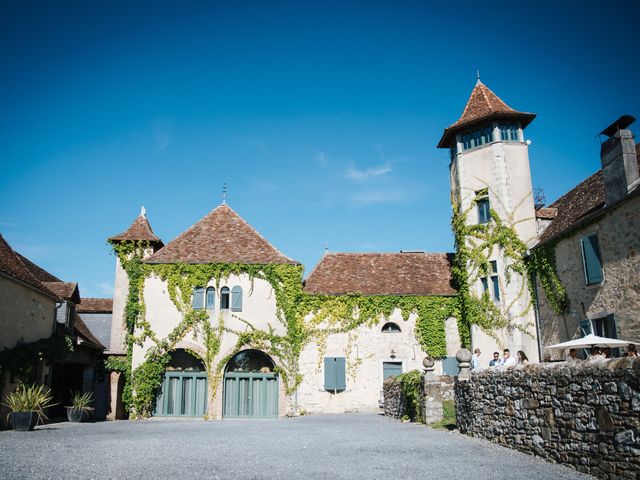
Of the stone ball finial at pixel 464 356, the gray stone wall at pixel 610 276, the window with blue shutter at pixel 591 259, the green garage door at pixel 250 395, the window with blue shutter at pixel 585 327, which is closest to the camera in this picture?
the stone ball finial at pixel 464 356

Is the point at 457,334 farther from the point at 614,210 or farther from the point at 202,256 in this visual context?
the point at 202,256

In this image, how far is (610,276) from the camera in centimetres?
1566

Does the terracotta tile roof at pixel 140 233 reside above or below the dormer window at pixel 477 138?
below

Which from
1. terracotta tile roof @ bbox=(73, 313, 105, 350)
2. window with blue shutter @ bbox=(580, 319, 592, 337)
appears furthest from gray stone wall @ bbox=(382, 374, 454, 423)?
terracotta tile roof @ bbox=(73, 313, 105, 350)

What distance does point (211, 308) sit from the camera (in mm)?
22562

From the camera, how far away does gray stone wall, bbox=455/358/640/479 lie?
6.19 metres

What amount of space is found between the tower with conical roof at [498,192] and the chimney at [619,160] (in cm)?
572

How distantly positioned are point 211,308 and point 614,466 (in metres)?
18.3

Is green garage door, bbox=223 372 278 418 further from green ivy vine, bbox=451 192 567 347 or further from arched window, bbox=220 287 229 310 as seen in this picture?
green ivy vine, bbox=451 192 567 347

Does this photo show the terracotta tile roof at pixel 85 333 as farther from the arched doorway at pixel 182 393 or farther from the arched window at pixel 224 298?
the arched window at pixel 224 298

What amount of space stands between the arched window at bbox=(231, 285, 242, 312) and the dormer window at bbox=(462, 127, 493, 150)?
40.4 feet

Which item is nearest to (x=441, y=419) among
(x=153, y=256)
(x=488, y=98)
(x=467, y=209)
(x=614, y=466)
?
(x=614, y=466)

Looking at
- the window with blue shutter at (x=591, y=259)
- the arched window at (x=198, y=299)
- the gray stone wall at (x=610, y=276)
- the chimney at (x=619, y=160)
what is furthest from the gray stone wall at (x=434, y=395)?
the arched window at (x=198, y=299)

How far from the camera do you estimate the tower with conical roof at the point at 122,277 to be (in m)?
23.2
